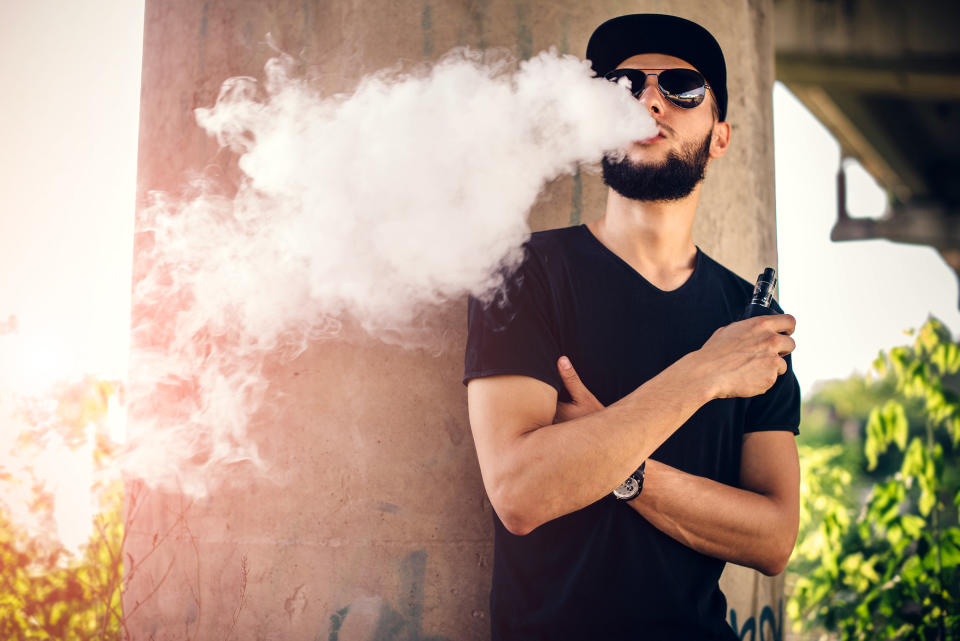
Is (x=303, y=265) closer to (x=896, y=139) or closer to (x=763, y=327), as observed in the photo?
(x=763, y=327)

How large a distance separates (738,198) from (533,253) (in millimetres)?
1045

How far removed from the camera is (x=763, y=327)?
208cm

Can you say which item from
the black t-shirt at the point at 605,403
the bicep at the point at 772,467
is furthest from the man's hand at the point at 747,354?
the bicep at the point at 772,467

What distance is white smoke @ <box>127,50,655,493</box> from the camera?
7.62 feet

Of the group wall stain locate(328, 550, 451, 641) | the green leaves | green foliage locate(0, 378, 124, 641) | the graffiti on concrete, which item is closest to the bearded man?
wall stain locate(328, 550, 451, 641)

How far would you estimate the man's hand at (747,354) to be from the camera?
1.98 m

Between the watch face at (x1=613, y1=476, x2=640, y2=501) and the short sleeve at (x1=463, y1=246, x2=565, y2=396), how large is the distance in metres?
0.29

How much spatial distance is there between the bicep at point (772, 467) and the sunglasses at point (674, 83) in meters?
1.07

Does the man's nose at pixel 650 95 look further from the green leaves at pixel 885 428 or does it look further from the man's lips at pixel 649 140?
the green leaves at pixel 885 428

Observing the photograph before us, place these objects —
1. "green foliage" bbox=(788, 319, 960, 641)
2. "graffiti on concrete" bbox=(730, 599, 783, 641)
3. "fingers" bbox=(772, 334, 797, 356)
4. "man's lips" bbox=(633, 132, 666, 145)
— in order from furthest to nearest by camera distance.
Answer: "green foliage" bbox=(788, 319, 960, 641)
"graffiti on concrete" bbox=(730, 599, 783, 641)
"man's lips" bbox=(633, 132, 666, 145)
"fingers" bbox=(772, 334, 797, 356)

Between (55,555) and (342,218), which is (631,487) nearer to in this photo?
(342,218)

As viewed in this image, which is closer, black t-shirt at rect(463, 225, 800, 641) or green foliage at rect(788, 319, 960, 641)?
black t-shirt at rect(463, 225, 800, 641)

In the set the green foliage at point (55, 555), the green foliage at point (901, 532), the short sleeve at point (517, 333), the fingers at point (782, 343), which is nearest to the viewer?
the short sleeve at point (517, 333)

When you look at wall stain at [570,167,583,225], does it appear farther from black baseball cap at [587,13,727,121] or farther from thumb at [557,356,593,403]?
thumb at [557,356,593,403]
